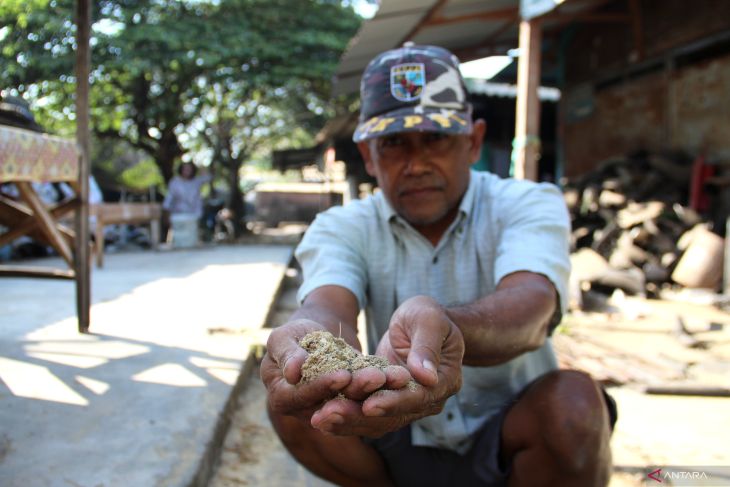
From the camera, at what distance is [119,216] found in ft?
25.3

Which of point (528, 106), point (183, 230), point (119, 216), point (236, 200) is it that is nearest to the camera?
point (528, 106)

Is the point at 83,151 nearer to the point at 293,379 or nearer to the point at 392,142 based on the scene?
the point at 392,142

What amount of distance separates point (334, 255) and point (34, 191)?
1860mm

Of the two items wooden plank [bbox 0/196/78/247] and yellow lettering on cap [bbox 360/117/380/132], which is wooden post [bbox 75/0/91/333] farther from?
yellow lettering on cap [bbox 360/117/380/132]

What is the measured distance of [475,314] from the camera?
4.56ft

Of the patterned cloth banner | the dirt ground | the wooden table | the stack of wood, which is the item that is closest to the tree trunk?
the stack of wood

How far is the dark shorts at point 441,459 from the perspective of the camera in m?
1.63

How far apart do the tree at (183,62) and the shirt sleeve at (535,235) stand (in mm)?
7368

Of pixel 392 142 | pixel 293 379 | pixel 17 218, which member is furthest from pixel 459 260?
pixel 17 218

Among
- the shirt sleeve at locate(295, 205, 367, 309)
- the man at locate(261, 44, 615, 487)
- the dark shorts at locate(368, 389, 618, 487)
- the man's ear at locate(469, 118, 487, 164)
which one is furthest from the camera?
the man's ear at locate(469, 118, 487, 164)

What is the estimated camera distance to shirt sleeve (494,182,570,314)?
1.65 m

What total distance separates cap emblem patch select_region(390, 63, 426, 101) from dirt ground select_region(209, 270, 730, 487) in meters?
1.45

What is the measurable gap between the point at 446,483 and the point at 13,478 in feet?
4.19

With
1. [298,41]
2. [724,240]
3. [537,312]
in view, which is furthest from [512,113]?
[537,312]
